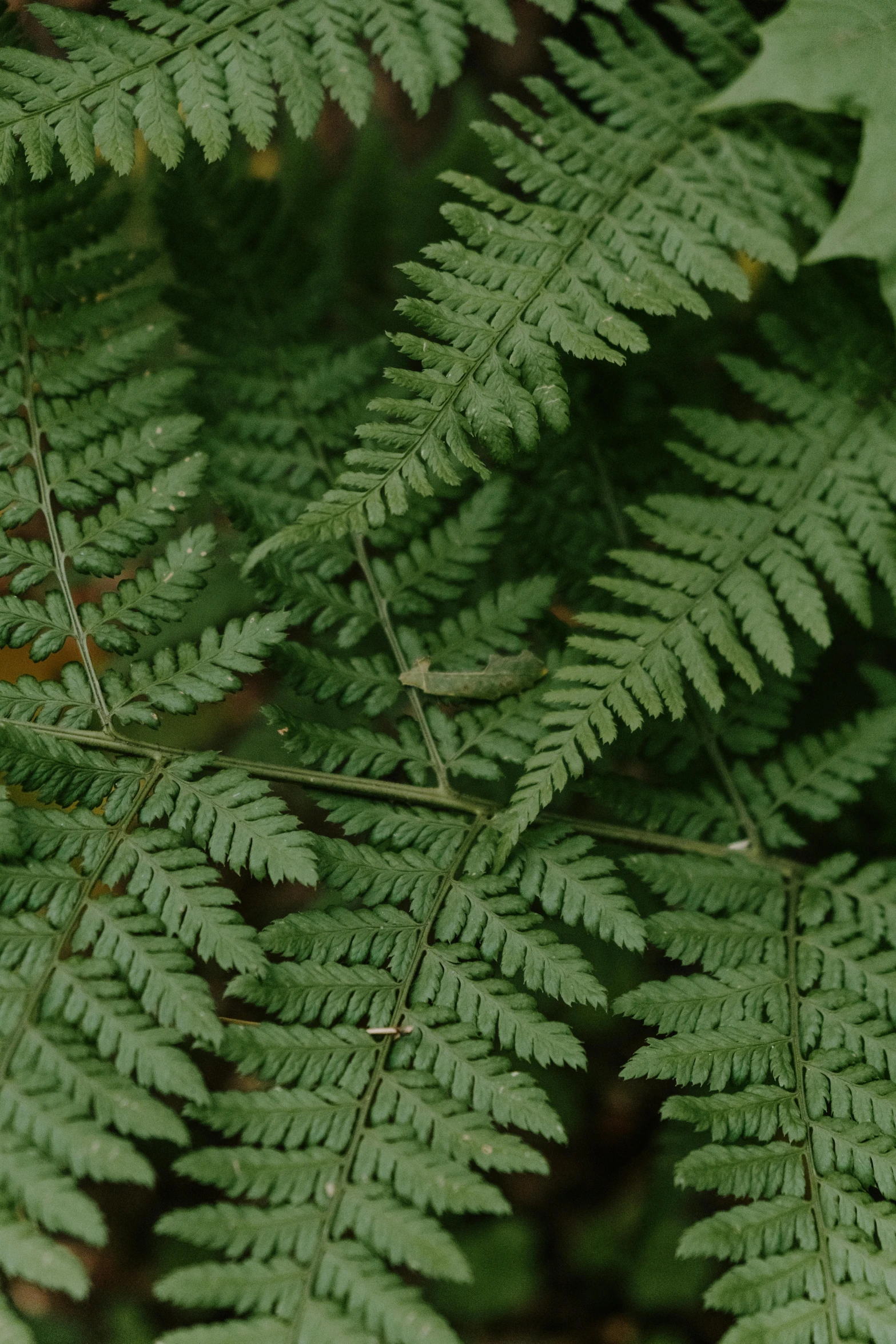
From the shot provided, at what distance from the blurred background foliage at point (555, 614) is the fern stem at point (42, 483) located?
1.19 ft

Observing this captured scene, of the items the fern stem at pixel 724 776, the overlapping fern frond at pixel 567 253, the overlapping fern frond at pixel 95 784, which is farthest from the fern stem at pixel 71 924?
the fern stem at pixel 724 776

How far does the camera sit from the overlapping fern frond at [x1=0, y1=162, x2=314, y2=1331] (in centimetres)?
140

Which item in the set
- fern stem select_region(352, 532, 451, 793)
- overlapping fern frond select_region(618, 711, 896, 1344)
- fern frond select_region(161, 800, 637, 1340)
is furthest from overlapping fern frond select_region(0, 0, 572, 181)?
overlapping fern frond select_region(618, 711, 896, 1344)

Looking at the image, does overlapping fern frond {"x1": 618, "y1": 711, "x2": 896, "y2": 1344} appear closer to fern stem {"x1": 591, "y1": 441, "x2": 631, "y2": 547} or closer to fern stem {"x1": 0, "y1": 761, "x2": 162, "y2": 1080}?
fern stem {"x1": 591, "y1": 441, "x2": 631, "y2": 547}

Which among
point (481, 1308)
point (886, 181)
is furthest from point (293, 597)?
point (481, 1308)

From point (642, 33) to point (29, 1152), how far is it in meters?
2.33

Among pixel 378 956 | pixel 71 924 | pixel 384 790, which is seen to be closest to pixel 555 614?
pixel 384 790

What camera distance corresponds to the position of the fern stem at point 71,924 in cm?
145

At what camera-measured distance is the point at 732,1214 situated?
1.54 m

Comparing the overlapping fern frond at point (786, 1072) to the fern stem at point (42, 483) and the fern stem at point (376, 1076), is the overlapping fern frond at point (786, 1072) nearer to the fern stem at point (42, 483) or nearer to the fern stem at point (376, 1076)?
the fern stem at point (376, 1076)

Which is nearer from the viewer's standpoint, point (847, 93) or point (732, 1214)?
point (732, 1214)

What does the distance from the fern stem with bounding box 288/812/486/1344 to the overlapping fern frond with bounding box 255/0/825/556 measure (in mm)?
646

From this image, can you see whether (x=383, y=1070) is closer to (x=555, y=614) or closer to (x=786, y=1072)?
(x=786, y=1072)

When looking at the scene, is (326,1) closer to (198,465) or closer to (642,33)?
(642,33)
